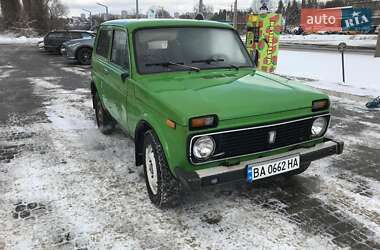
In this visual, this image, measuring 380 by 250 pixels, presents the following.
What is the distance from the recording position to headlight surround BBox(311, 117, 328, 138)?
3.77 meters

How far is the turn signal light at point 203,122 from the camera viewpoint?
307 centimetres

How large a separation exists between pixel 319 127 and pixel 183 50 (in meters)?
1.79

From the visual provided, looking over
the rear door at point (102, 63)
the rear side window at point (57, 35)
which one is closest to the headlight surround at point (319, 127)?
the rear door at point (102, 63)

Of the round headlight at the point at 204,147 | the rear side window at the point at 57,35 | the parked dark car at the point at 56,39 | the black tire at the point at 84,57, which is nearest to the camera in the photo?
the round headlight at the point at 204,147

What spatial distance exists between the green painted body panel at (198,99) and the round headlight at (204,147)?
0.09 metres

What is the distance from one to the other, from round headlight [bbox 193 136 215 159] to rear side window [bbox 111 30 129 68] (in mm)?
1669

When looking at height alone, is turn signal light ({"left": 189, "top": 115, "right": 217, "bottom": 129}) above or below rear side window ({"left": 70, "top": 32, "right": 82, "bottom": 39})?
below

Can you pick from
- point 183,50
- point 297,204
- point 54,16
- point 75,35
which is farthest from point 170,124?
point 54,16

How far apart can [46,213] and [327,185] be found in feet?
10.5

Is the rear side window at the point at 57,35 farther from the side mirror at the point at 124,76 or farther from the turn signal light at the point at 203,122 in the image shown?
the turn signal light at the point at 203,122

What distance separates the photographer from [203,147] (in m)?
3.20

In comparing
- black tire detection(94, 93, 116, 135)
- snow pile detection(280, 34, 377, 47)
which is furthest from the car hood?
snow pile detection(280, 34, 377, 47)

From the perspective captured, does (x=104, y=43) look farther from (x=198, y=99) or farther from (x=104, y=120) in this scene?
(x=198, y=99)

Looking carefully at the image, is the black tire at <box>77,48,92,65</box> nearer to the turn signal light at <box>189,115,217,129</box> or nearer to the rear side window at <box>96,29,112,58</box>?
the rear side window at <box>96,29,112,58</box>
